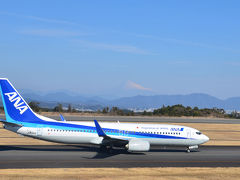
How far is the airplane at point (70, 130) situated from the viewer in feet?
113

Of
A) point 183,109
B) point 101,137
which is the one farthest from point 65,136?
point 183,109

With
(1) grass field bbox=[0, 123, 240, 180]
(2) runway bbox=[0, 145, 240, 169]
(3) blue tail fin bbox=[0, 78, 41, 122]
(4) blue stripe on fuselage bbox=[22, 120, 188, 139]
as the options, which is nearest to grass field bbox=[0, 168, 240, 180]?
(1) grass field bbox=[0, 123, 240, 180]

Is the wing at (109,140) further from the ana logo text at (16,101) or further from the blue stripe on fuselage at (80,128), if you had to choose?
the ana logo text at (16,101)

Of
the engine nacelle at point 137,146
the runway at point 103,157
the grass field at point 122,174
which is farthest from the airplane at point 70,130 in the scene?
the grass field at point 122,174

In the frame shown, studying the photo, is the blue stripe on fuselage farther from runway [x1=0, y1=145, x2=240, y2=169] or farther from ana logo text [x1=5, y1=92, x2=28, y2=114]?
runway [x1=0, y1=145, x2=240, y2=169]

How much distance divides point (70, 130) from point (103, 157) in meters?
4.77

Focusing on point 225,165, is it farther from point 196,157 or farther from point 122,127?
point 122,127

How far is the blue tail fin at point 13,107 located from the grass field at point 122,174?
995 cm


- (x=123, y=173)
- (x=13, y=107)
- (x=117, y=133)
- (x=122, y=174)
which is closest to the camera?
(x=122, y=174)

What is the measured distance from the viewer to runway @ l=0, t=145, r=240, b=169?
2884 centimetres

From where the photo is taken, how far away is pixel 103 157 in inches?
1278

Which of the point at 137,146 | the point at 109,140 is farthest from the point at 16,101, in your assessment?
the point at 137,146

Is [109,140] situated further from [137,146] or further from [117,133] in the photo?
[137,146]

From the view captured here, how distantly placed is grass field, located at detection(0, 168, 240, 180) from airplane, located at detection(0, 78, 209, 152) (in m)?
6.74
